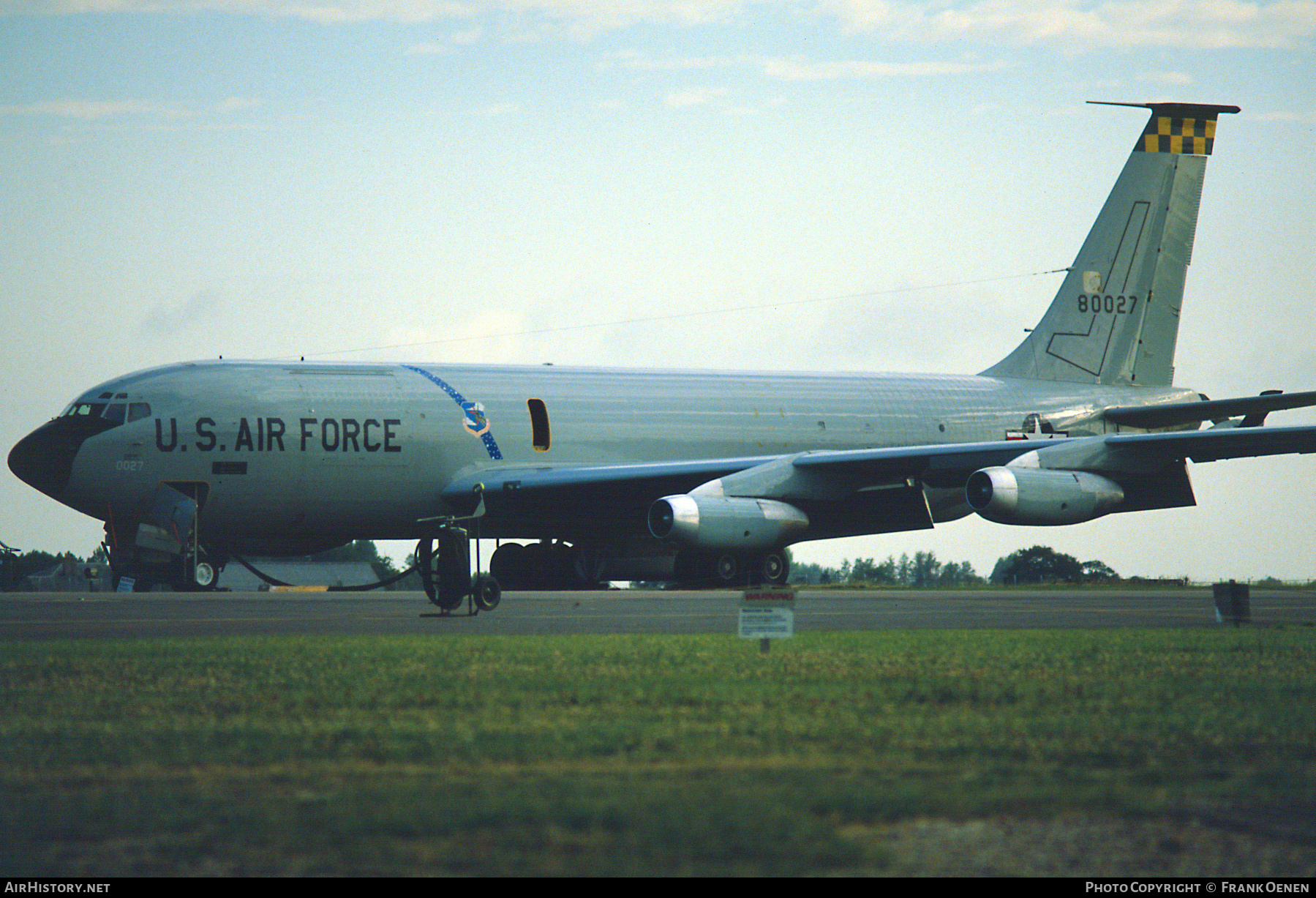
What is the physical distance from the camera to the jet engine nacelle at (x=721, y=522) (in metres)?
25.8

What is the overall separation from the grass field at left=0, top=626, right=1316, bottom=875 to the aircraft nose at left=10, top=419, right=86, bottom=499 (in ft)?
52.7

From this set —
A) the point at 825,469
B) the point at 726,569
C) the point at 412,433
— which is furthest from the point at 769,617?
the point at 726,569

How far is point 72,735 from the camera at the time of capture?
719cm

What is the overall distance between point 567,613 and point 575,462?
11814mm

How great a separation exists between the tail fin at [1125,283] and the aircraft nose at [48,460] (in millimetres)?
23327

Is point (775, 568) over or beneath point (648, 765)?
over

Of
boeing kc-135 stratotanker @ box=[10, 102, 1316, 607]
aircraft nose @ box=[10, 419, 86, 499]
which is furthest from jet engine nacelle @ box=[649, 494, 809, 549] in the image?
aircraft nose @ box=[10, 419, 86, 499]

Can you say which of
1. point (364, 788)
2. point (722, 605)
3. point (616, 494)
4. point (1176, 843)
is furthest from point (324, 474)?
point (1176, 843)

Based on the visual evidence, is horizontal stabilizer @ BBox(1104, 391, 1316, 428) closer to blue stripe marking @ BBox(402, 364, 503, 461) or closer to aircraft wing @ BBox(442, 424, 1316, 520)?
aircraft wing @ BBox(442, 424, 1316, 520)

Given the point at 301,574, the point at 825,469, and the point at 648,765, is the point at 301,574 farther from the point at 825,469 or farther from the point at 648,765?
the point at 648,765

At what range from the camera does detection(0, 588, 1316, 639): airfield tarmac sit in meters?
15.1

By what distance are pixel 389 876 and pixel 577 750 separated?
2291 millimetres

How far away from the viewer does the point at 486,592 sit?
1911 centimetres

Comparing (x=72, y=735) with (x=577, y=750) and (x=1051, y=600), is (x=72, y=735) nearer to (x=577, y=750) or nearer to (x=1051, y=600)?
(x=577, y=750)
